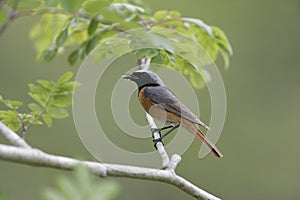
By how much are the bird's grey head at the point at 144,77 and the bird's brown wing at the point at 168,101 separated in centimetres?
2

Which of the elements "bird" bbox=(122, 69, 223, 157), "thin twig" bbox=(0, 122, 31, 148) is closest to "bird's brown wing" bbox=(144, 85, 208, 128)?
"bird" bbox=(122, 69, 223, 157)

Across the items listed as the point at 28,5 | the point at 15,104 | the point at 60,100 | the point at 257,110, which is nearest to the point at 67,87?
the point at 60,100

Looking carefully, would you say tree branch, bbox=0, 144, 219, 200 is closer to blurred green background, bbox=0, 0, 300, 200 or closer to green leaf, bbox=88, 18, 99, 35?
green leaf, bbox=88, 18, 99, 35

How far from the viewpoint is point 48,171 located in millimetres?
6695

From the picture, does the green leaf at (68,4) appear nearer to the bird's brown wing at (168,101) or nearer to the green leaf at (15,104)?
the green leaf at (15,104)

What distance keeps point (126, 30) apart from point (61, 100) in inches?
20.6

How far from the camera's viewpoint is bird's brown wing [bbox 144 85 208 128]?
2279 millimetres

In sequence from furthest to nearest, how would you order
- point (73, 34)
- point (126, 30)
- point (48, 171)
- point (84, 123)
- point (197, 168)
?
point (197, 168)
point (48, 171)
point (73, 34)
point (126, 30)
point (84, 123)

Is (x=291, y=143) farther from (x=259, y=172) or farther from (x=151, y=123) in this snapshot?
(x=151, y=123)

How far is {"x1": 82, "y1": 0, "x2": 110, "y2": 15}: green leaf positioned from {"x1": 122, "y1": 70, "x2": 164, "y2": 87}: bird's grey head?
0.27 m

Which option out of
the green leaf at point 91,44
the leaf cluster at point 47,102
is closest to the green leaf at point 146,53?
the leaf cluster at point 47,102

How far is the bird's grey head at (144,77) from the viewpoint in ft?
7.72

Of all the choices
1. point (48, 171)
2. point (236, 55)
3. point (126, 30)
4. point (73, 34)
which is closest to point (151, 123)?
point (126, 30)

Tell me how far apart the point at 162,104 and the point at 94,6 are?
418 millimetres
